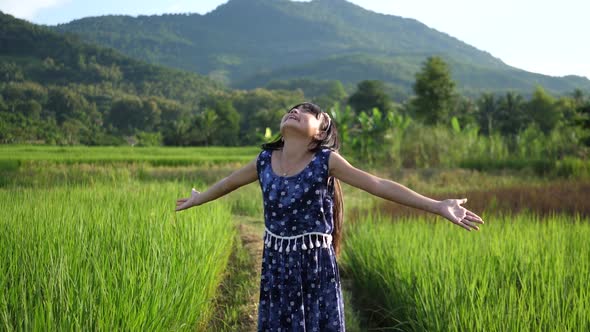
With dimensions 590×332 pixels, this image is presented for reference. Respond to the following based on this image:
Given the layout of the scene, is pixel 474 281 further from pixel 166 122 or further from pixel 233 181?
pixel 166 122

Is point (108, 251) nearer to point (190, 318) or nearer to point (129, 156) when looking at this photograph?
point (190, 318)

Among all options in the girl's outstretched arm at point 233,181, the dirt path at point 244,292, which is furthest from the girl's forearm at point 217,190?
the dirt path at point 244,292

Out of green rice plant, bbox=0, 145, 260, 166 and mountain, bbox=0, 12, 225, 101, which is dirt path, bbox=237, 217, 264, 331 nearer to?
green rice plant, bbox=0, 145, 260, 166

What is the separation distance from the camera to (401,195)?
216 centimetres

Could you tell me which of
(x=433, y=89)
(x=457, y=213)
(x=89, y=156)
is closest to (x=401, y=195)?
(x=457, y=213)

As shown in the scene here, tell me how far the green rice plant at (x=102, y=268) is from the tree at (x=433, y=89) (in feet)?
88.4

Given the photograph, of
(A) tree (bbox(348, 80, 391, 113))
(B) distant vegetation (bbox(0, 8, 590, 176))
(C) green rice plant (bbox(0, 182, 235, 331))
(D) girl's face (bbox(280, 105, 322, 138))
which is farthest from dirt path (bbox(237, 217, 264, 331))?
(A) tree (bbox(348, 80, 391, 113))

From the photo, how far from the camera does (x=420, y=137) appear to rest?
16594 millimetres

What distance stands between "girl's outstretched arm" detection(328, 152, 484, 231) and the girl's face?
147 millimetres

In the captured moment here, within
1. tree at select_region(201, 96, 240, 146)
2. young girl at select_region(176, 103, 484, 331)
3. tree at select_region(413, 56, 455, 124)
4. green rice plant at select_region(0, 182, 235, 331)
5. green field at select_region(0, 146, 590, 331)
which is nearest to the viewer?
green rice plant at select_region(0, 182, 235, 331)

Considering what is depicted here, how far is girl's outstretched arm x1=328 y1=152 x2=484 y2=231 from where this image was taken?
204 centimetres

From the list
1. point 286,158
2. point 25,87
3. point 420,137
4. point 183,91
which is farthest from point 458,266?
point 183,91

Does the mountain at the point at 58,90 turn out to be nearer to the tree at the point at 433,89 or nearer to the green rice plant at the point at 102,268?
the green rice plant at the point at 102,268

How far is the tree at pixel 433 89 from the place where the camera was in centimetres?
2953
